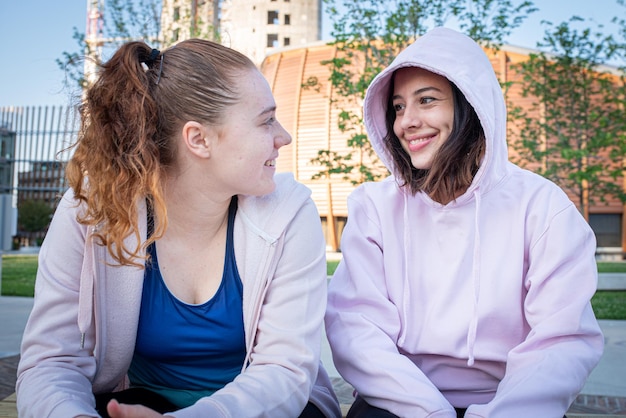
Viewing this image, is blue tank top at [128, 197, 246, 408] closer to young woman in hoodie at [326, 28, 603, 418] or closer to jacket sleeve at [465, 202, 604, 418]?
young woman in hoodie at [326, 28, 603, 418]

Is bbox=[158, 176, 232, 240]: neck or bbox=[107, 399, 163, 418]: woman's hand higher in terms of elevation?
bbox=[158, 176, 232, 240]: neck

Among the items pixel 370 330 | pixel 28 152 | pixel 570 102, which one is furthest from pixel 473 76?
pixel 28 152

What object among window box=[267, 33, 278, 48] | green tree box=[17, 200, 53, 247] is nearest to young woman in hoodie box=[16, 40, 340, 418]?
green tree box=[17, 200, 53, 247]

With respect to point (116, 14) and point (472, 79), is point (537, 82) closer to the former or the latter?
point (116, 14)

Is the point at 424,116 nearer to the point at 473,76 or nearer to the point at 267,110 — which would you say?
the point at 473,76

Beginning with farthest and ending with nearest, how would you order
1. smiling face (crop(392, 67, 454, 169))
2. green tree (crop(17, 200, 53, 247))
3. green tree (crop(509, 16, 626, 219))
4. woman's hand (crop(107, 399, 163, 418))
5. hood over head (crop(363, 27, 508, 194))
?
green tree (crop(17, 200, 53, 247)) → green tree (crop(509, 16, 626, 219)) → smiling face (crop(392, 67, 454, 169)) → hood over head (crop(363, 27, 508, 194)) → woman's hand (crop(107, 399, 163, 418))

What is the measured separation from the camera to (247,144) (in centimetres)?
213

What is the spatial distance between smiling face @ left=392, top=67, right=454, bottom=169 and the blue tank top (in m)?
0.83

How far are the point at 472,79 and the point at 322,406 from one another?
1364 millimetres

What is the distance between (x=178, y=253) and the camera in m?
2.29

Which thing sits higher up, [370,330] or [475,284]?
[475,284]

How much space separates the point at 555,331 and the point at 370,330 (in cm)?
64

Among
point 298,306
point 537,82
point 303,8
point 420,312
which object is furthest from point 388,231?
point 303,8

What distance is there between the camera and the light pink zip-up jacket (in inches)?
80.0
